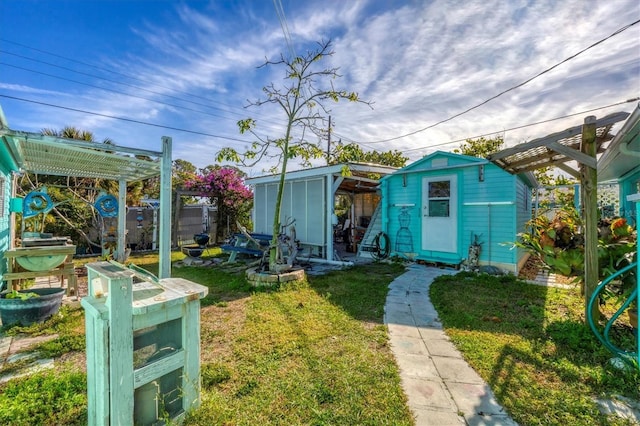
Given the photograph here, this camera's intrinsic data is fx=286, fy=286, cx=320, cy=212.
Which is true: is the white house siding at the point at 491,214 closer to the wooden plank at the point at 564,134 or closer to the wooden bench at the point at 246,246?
the wooden plank at the point at 564,134

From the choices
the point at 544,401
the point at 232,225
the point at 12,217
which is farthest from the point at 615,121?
the point at 232,225

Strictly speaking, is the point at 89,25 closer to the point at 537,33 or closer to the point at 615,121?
the point at 615,121

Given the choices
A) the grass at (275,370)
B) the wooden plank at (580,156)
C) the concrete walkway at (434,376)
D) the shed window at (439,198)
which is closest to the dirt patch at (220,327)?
the grass at (275,370)

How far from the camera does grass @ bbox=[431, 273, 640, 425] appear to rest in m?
1.97

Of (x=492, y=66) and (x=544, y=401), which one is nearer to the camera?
(x=544, y=401)

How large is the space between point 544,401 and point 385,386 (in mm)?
1096

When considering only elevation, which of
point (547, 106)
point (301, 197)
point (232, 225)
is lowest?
point (232, 225)

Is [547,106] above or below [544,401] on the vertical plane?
above

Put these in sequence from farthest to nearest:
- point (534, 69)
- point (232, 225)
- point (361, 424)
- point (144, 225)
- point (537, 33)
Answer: point (232, 225), point (144, 225), point (534, 69), point (537, 33), point (361, 424)

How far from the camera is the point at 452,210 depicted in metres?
7.00

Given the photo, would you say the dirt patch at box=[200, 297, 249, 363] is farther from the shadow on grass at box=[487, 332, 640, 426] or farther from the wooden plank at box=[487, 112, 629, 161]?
the wooden plank at box=[487, 112, 629, 161]

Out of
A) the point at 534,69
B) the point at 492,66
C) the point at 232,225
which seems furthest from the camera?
the point at 232,225

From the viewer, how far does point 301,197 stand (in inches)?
338

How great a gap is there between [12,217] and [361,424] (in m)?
6.54
